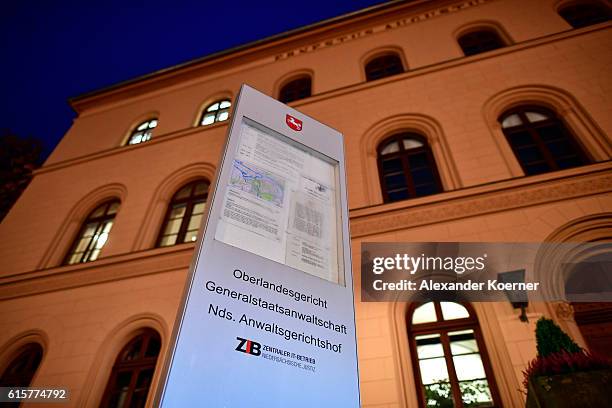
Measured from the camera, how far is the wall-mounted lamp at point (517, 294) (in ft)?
15.8

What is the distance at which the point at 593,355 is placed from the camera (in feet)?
10.5

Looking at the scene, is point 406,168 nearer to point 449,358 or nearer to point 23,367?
point 449,358

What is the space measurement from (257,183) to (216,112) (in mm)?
9758

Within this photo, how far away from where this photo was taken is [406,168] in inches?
301

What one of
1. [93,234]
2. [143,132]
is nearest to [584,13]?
[143,132]

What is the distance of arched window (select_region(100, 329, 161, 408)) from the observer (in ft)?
18.8

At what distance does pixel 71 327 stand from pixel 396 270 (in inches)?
213

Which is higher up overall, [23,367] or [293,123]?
[293,123]

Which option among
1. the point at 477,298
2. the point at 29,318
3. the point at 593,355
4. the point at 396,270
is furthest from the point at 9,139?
the point at 593,355

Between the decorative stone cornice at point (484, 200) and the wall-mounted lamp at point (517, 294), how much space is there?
48.5 inches

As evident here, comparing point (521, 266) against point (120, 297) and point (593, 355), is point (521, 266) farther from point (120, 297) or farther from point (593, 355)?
point (120, 297)

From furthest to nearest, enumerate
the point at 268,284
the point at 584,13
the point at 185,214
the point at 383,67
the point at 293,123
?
1. the point at 383,67
2. the point at 584,13
3. the point at 185,214
4. the point at 293,123
5. the point at 268,284

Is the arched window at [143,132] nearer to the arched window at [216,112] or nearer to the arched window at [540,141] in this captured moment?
the arched window at [216,112]

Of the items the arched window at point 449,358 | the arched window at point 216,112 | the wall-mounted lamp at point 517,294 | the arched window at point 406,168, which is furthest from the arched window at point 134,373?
the arched window at point 216,112
